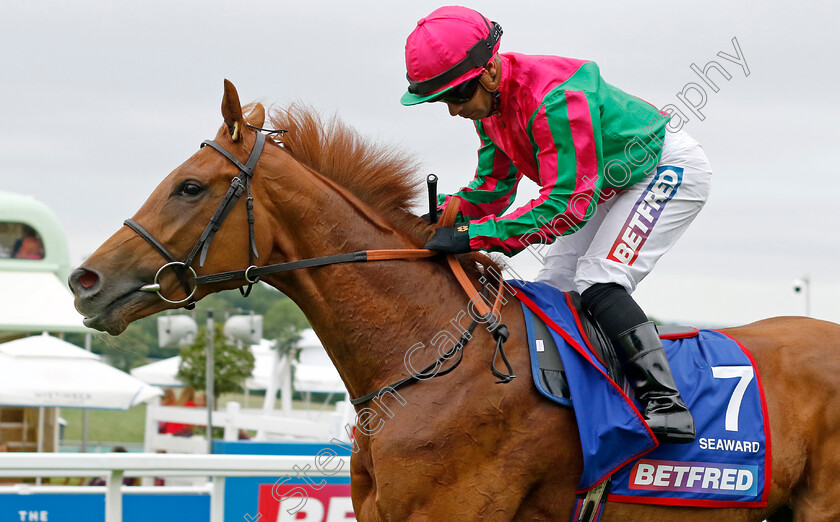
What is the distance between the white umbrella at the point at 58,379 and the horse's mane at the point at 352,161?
28.3 ft

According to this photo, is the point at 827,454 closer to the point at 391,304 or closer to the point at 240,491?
the point at 391,304

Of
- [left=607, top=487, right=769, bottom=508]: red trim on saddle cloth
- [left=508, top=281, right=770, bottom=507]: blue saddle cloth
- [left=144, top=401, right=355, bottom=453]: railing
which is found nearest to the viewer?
[left=508, top=281, right=770, bottom=507]: blue saddle cloth

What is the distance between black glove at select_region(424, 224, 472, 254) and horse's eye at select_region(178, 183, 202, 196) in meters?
0.80

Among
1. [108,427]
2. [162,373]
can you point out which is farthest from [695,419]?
[108,427]

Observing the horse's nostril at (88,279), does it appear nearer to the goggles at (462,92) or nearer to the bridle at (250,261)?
the bridle at (250,261)

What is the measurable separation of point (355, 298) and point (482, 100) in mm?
866

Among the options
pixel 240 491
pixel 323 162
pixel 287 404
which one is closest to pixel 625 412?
pixel 323 162

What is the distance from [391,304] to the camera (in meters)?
2.98

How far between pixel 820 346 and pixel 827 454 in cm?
40

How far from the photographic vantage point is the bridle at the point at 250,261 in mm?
2838

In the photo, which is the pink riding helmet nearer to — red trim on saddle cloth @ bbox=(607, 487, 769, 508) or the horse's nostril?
the horse's nostril

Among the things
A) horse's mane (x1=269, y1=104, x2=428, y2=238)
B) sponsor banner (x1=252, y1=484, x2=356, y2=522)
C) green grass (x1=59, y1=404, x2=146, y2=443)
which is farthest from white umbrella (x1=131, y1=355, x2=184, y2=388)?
horse's mane (x1=269, y1=104, x2=428, y2=238)

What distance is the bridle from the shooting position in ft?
9.31

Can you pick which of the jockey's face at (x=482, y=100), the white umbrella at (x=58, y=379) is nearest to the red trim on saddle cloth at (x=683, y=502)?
the jockey's face at (x=482, y=100)
